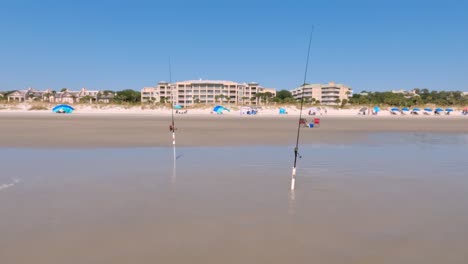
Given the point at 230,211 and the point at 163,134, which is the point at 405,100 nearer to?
the point at 163,134

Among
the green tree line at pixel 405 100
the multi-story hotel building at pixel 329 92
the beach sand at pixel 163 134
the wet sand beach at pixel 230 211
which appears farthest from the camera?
the multi-story hotel building at pixel 329 92

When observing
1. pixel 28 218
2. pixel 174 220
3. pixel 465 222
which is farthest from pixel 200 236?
pixel 465 222

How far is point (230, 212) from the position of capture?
234 inches

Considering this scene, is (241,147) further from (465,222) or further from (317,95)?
(317,95)

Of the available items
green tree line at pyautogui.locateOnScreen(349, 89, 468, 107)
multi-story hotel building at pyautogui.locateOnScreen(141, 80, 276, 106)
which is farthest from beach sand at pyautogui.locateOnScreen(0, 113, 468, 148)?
multi-story hotel building at pyautogui.locateOnScreen(141, 80, 276, 106)

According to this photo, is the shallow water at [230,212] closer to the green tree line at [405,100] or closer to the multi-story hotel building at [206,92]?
the green tree line at [405,100]

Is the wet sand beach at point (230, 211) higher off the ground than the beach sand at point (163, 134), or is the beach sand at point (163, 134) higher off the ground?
the wet sand beach at point (230, 211)

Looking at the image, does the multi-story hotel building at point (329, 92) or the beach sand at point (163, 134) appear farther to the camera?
the multi-story hotel building at point (329, 92)

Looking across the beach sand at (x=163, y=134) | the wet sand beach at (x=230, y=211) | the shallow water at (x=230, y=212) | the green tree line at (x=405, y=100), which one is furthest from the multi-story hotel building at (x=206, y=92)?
the shallow water at (x=230, y=212)

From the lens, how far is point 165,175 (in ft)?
29.4

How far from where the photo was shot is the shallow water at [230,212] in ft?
14.4

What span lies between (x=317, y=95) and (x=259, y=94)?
142 ft

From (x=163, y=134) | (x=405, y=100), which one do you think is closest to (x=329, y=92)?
(x=405, y=100)

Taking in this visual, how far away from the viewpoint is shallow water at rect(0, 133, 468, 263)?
4391 millimetres
